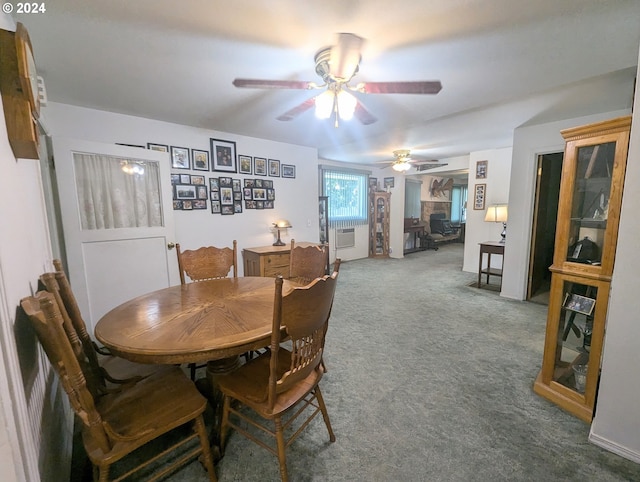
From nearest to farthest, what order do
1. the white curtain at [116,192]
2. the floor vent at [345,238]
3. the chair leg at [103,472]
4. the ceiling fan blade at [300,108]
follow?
the chair leg at [103,472] < the ceiling fan blade at [300,108] < the white curtain at [116,192] < the floor vent at [345,238]

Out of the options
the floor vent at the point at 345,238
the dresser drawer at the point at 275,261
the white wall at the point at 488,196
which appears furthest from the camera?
the floor vent at the point at 345,238

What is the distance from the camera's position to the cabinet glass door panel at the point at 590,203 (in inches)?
62.3

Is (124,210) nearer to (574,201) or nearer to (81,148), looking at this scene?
(81,148)

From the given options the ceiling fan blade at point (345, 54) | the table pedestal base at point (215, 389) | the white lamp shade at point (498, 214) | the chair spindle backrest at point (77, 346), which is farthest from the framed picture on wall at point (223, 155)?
the white lamp shade at point (498, 214)

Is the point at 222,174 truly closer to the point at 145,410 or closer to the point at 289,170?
the point at 289,170

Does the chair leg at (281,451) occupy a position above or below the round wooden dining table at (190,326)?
below

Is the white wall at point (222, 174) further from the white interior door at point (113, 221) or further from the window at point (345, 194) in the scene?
the window at point (345, 194)

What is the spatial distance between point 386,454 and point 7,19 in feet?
9.67

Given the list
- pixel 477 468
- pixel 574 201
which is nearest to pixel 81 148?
pixel 477 468

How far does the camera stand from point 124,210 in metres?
2.72

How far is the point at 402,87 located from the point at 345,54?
0.43 meters

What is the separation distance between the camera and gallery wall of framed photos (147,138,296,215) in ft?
10.6

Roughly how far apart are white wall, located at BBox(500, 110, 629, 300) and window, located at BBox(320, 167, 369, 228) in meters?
3.43

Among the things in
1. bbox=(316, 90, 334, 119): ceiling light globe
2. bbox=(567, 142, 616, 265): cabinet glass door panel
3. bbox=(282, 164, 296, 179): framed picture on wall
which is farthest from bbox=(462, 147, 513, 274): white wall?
bbox=(316, 90, 334, 119): ceiling light globe
